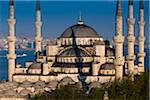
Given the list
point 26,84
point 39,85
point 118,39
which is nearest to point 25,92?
point 39,85

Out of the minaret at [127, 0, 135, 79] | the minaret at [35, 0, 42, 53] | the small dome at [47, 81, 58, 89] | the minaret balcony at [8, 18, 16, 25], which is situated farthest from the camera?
the minaret at [35, 0, 42, 53]

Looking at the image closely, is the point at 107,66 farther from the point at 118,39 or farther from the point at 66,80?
the point at 118,39

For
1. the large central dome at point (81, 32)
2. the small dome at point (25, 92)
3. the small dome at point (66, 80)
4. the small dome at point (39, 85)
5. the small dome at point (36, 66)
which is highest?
the large central dome at point (81, 32)

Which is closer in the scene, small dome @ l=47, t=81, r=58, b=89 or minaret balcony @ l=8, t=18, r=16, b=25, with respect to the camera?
small dome @ l=47, t=81, r=58, b=89

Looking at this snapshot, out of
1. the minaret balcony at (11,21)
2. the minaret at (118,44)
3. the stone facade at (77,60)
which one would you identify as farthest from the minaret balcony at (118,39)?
the minaret balcony at (11,21)

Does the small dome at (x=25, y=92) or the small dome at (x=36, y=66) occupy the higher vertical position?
the small dome at (x=36, y=66)

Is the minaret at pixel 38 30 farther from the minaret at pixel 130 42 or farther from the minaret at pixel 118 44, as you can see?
the minaret at pixel 118 44

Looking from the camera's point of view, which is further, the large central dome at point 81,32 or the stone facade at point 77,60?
the large central dome at point 81,32

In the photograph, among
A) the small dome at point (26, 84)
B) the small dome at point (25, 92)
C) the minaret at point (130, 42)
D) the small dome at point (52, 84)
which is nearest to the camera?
the small dome at point (25, 92)

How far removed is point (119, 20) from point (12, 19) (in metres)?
8.64

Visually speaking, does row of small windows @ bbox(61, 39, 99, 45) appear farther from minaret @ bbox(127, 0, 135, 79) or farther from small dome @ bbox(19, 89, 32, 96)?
small dome @ bbox(19, 89, 32, 96)

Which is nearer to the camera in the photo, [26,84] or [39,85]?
[39,85]

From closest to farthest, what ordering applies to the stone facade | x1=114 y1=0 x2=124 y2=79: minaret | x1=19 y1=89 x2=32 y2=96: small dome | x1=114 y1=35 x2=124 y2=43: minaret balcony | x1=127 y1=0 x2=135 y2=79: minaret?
x1=114 y1=0 x2=124 y2=79: minaret, x1=114 y1=35 x2=124 y2=43: minaret balcony, x1=19 y1=89 x2=32 y2=96: small dome, x1=127 y1=0 x2=135 y2=79: minaret, the stone facade

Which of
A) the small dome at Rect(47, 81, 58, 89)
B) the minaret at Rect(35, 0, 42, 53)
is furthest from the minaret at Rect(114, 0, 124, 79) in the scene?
the minaret at Rect(35, 0, 42, 53)
